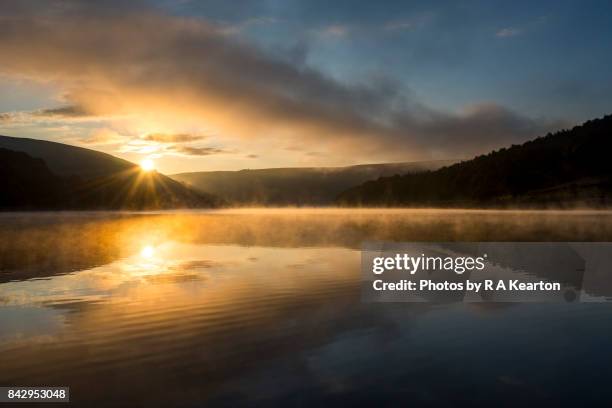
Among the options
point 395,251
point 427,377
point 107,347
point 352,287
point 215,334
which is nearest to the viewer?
point 427,377

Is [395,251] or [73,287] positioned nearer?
[73,287]

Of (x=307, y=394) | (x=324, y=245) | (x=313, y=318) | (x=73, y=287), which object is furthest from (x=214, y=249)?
(x=307, y=394)

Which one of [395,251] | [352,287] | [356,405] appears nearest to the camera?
[356,405]

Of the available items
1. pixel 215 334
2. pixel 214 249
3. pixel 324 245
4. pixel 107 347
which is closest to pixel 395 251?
pixel 324 245

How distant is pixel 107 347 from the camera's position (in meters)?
17.5

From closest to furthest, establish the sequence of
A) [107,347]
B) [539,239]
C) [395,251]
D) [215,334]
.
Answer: [107,347]
[215,334]
[395,251]
[539,239]

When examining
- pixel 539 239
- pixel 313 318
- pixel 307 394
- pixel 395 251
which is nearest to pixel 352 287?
pixel 313 318

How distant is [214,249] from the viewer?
54250 mm

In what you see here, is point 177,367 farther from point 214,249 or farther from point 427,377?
point 214,249

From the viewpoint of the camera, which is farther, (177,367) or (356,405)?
(177,367)

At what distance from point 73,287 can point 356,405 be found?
22893mm

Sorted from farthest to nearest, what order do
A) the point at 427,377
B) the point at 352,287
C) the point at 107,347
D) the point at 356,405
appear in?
the point at 352,287, the point at 107,347, the point at 427,377, the point at 356,405

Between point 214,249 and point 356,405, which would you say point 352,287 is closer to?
point 356,405

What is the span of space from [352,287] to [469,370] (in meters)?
14.5
